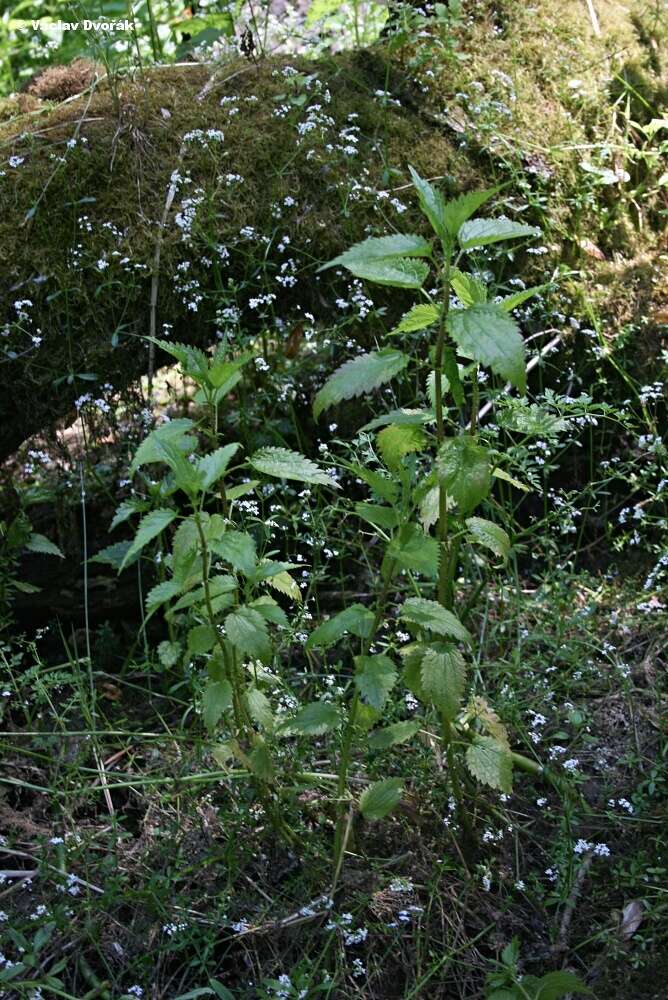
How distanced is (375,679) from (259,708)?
1.14 feet

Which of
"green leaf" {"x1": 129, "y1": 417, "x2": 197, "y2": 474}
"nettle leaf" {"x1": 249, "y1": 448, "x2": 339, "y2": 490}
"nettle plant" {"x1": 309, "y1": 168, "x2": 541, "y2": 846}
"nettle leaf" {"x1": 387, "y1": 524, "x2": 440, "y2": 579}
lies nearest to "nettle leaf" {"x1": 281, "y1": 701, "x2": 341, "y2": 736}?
"nettle plant" {"x1": 309, "y1": 168, "x2": 541, "y2": 846}

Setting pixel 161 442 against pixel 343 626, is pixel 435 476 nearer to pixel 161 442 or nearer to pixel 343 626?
pixel 343 626

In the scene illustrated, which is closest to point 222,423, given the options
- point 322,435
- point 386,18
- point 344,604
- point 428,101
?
point 322,435

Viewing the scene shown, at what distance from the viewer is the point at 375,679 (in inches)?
88.6

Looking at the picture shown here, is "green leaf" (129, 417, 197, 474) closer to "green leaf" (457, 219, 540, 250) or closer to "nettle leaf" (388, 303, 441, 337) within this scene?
"nettle leaf" (388, 303, 441, 337)

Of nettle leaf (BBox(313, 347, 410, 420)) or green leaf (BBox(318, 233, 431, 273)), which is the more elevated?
green leaf (BBox(318, 233, 431, 273))

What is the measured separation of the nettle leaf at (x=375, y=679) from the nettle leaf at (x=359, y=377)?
553mm

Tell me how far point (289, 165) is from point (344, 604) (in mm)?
1548

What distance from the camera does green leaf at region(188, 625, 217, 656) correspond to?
235cm

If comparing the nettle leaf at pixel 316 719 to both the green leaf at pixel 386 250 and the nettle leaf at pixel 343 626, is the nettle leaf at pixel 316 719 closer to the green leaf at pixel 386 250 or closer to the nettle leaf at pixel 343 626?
the nettle leaf at pixel 343 626

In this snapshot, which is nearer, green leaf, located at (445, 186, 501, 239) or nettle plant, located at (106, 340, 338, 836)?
green leaf, located at (445, 186, 501, 239)

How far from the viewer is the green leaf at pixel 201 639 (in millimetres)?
2350

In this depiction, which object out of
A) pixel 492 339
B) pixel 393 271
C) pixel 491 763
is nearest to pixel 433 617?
pixel 491 763

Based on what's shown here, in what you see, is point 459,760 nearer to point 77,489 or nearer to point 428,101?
point 77,489
